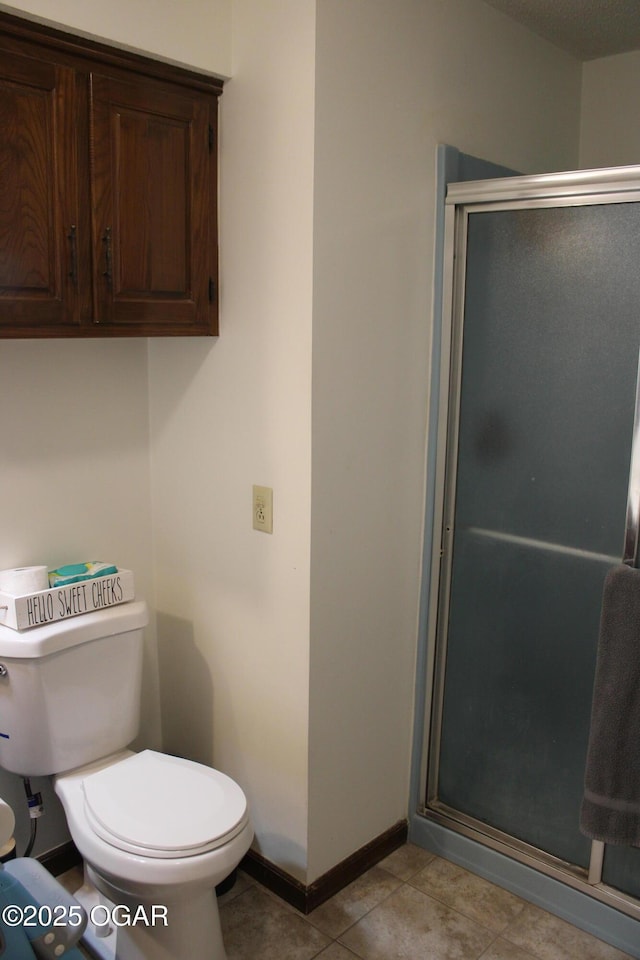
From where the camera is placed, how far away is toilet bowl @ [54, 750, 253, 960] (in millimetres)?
1720

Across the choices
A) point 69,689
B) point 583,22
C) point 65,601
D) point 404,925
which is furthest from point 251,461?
point 583,22

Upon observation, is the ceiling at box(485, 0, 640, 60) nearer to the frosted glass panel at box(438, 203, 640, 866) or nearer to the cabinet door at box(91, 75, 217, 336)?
the frosted glass panel at box(438, 203, 640, 866)

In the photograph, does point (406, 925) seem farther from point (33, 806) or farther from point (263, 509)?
point (263, 509)

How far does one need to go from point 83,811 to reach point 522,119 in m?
2.23

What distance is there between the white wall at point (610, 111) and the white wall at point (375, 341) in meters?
0.36

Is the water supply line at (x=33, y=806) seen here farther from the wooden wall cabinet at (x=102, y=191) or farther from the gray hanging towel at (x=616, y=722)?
the gray hanging towel at (x=616, y=722)

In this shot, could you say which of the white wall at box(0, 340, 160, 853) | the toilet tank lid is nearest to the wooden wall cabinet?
the white wall at box(0, 340, 160, 853)

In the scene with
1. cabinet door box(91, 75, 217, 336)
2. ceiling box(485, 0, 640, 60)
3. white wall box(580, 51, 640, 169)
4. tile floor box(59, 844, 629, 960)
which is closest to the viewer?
cabinet door box(91, 75, 217, 336)

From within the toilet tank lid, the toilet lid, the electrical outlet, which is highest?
the electrical outlet

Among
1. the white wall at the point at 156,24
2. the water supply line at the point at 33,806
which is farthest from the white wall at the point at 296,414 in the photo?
the water supply line at the point at 33,806

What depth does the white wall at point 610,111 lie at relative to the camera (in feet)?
8.68

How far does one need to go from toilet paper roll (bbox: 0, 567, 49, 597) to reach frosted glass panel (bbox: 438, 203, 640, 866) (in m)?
1.09

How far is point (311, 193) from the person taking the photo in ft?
6.18

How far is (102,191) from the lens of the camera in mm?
1888
